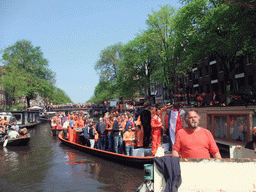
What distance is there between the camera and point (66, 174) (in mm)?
11312

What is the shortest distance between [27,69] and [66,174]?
4997 centimetres

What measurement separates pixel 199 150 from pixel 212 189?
54 centimetres

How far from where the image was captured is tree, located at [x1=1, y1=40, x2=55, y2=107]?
170 feet

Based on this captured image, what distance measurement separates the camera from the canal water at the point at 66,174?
9.53 meters

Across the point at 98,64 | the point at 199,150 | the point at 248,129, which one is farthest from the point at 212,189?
the point at 98,64

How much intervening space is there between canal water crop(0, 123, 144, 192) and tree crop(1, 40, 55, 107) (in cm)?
3866

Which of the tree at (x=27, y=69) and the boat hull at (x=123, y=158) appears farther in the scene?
the tree at (x=27, y=69)

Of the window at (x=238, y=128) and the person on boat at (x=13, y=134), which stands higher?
the window at (x=238, y=128)

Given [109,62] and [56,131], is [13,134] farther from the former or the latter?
[109,62]

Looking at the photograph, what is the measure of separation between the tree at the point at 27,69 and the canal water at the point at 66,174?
3866cm

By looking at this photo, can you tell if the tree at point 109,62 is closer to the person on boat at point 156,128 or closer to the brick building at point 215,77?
the brick building at point 215,77

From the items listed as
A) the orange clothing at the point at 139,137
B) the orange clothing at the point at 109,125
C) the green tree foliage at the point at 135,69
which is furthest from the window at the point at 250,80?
the orange clothing at the point at 139,137

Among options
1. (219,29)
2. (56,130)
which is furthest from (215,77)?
(56,130)

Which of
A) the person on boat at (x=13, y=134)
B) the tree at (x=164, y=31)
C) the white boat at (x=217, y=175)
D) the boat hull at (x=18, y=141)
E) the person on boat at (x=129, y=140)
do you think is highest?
the tree at (x=164, y=31)
